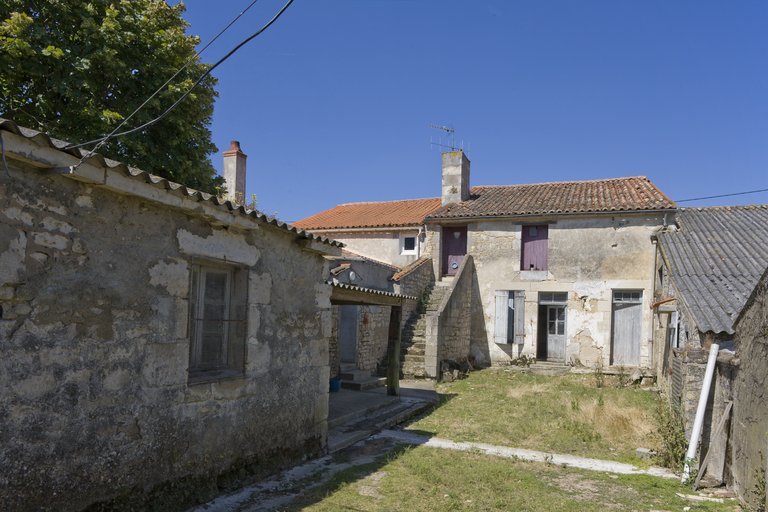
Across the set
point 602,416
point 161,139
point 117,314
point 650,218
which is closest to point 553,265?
point 650,218

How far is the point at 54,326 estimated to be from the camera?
12.8 ft

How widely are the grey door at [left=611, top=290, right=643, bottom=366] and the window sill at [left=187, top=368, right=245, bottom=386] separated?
13391 millimetres

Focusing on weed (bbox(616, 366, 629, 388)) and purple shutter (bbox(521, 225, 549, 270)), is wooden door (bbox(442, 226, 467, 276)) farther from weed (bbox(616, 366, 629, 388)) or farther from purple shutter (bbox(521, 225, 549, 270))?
weed (bbox(616, 366, 629, 388))

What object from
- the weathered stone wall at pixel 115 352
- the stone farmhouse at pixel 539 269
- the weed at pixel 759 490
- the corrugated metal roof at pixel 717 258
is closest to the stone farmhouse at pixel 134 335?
the weathered stone wall at pixel 115 352

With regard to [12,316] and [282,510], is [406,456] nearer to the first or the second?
[282,510]

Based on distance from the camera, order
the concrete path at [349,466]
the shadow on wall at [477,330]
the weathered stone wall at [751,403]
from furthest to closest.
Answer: the shadow on wall at [477,330], the concrete path at [349,466], the weathered stone wall at [751,403]

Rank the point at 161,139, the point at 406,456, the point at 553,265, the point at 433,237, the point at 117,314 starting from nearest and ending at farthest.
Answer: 1. the point at 117,314
2. the point at 406,456
3. the point at 161,139
4. the point at 553,265
5. the point at 433,237

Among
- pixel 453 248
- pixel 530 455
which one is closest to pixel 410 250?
pixel 453 248

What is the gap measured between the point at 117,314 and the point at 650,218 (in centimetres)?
1518

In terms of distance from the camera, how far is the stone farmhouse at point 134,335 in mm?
3691

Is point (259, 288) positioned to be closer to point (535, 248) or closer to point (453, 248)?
point (535, 248)

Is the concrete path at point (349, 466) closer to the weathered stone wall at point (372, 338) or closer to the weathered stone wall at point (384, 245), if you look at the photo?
the weathered stone wall at point (372, 338)

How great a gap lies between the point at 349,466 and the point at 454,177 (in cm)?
1383

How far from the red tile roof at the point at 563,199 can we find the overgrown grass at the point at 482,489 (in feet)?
34.9
